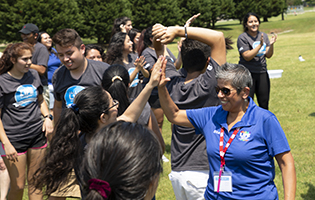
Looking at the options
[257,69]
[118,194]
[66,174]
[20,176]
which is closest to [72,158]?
[66,174]

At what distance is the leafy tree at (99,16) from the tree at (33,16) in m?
2.83

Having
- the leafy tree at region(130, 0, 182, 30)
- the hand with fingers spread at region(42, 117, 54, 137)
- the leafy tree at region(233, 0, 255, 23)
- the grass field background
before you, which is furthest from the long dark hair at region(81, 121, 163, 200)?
the leafy tree at region(233, 0, 255, 23)

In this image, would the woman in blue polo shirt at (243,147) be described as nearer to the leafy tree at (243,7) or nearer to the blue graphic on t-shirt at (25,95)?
the blue graphic on t-shirt at (25,95)

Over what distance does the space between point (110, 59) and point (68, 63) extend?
2.31 m

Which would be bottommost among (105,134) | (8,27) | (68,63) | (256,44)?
(8,27)

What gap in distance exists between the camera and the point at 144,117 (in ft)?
11.7

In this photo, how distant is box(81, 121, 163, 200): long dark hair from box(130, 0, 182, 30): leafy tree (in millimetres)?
45332

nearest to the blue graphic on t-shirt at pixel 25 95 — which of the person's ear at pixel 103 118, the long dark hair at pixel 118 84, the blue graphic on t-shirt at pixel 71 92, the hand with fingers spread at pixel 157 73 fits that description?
the blue graphic on t-shirt at pixel 71 92

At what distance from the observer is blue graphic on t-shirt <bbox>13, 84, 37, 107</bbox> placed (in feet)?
14.0

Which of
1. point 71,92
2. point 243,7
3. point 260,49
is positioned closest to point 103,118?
point 71,92

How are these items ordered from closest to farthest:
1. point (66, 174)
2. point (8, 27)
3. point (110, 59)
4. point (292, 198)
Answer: point (66, 174)
point (292, 198)
point (110, 59)
point (8, 27)

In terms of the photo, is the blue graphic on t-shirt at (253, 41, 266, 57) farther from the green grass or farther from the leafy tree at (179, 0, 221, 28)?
the leafy tree at (179, 0, 221, 28)

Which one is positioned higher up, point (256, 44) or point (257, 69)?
point (256, 44)

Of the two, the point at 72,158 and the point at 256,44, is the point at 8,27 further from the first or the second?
the point at 72,158
